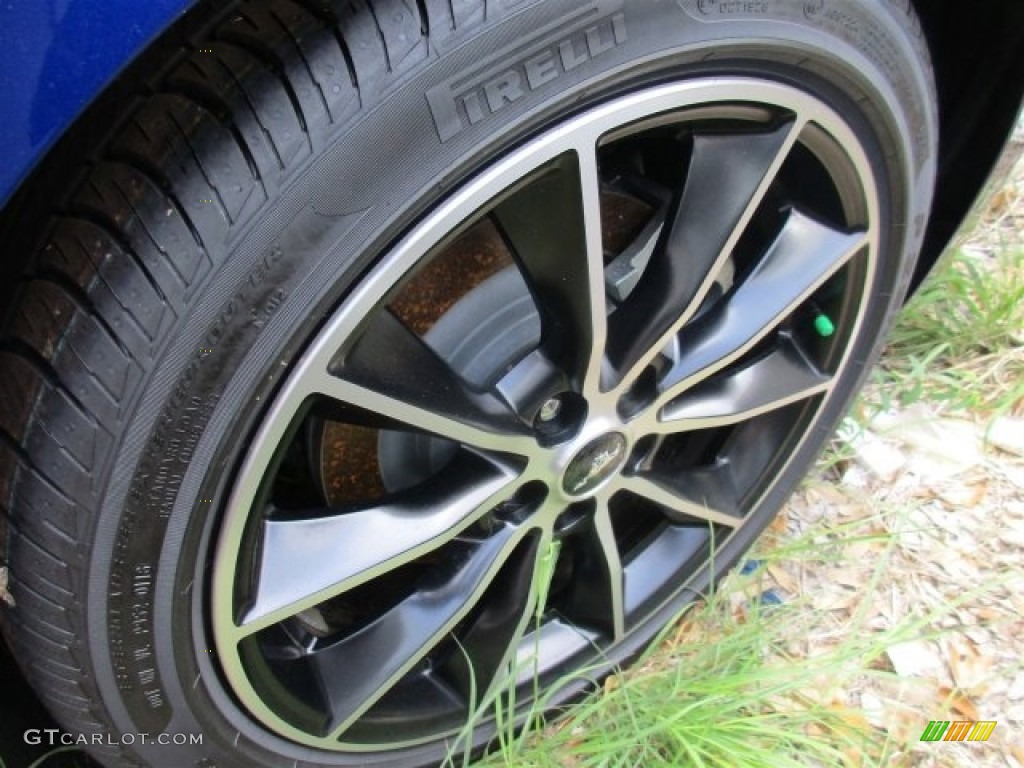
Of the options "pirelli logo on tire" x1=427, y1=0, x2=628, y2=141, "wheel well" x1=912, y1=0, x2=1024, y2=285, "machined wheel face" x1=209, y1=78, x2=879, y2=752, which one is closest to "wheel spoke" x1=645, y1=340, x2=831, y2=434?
"machined wheel face" x1=209, y1=78, x2=879, y2=752

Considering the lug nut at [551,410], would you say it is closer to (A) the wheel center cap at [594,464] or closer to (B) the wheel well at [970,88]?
(A) the wheel center cap at [594,464]

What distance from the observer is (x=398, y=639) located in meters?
1.36

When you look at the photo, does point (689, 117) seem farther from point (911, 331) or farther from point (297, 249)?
point (911, 331)

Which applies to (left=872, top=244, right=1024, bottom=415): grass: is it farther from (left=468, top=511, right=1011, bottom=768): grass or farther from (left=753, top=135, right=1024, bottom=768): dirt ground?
(left=468, top=511, right=1011, bottom=768): grass

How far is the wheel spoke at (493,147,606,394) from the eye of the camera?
108 centimetres

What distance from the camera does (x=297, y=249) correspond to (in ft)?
3.14

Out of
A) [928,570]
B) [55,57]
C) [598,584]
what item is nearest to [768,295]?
[598,584]

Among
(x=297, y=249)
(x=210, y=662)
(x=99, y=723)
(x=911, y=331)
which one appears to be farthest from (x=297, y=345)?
(x=911, y=331)

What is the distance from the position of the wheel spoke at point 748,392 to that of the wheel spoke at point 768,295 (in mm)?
55

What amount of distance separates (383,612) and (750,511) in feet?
2.18

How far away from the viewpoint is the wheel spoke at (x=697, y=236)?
124cm

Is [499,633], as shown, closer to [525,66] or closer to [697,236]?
[697,236]

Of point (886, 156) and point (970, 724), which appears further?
point (970, 724)

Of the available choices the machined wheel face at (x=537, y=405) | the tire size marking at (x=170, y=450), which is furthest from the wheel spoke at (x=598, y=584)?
the tire size marking at (x=170, y=450)
